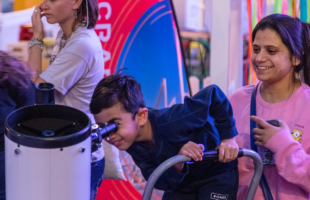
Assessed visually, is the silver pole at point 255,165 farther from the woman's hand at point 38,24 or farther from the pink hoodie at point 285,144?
the woman's hand at point 38,24

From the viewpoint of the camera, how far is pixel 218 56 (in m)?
2.23

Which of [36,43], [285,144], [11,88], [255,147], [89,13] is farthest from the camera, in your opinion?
[36,43]

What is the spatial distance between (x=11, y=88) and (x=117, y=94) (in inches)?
14.6

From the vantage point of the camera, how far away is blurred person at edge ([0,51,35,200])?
46.6 inches

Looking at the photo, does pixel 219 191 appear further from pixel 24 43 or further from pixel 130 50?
pixel 24 43

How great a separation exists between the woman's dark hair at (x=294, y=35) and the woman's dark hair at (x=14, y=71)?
37.1 inches

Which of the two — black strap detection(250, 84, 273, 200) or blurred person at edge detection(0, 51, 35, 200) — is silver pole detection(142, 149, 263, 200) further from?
blurred person at edge detection(0, 51, 35, 200)

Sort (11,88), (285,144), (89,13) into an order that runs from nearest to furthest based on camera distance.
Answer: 1. (11,88)
2. (285,144)
3. (89,13)

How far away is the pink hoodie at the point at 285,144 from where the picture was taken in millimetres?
1371

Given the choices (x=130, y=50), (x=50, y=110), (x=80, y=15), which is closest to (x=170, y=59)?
(x=130, y=50)

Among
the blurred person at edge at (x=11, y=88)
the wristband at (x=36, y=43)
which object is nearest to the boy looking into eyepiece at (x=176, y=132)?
the blurred person at edge at (x=11, y=88)

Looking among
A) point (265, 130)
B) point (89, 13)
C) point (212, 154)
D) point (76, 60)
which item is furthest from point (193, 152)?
point (89, 13)

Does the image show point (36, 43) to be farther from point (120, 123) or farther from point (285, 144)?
point (285, 144)

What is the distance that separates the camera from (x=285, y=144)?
1.37m
